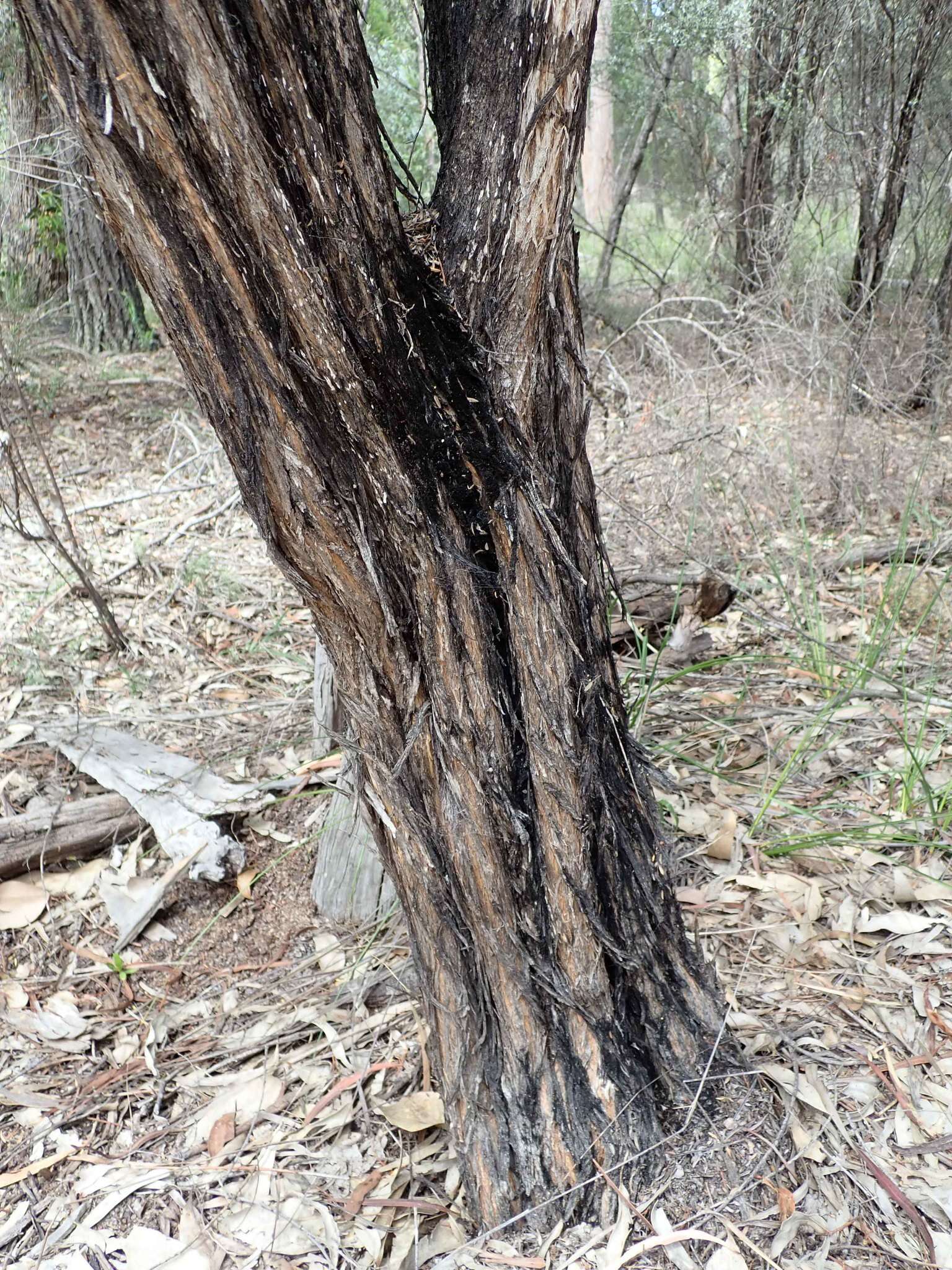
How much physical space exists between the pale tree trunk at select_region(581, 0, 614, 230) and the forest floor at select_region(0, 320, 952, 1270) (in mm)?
5532

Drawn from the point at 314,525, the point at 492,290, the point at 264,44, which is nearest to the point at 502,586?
the point at 314,525

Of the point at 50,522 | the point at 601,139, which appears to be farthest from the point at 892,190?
the point at 50,522

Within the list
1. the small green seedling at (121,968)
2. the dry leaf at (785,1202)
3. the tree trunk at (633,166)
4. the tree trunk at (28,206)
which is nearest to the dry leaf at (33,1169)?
the small green seedling at (121,968)

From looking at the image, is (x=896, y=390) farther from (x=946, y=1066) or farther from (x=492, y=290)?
(x=492, y=290)

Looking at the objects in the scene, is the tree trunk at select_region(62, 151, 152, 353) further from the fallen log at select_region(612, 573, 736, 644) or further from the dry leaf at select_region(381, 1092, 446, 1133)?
the dry leaf at select_region(381, 1092, 446, 1133)

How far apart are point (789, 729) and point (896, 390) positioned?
345 centimetres

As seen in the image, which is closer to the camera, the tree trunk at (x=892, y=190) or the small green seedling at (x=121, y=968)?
the small green seedling at (x=121, y=968)

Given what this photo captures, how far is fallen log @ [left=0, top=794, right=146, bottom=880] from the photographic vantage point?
275 cm

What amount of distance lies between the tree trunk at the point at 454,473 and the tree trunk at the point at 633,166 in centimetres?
599

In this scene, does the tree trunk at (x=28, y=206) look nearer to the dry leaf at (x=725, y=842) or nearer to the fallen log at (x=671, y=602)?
the fallen log at (x=671, y=602)

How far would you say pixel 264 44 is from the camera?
1.01 metres

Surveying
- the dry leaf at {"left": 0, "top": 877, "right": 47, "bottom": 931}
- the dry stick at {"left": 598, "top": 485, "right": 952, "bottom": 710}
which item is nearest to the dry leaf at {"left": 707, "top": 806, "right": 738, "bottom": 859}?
the dry stick at {"left": 598, "top": 485, "right": 952, "bottom": 710}

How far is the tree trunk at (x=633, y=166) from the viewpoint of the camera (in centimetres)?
712

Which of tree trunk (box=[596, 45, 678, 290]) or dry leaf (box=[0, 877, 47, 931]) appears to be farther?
tree trunk (box=[596, 45, 678, 290])
